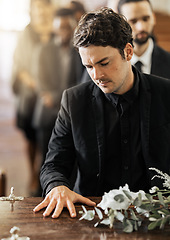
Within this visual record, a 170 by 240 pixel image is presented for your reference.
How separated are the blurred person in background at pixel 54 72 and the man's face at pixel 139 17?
6.97 ft

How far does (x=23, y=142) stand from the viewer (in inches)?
205

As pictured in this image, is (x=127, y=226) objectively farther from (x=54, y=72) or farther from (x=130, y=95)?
(x=54, y=72)

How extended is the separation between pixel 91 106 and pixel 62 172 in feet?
1.26

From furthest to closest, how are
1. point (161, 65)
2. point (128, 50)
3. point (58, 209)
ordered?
1. point (161, 65)
2. point (128, 50)
3. point (58, 209)

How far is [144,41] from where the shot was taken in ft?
8.07

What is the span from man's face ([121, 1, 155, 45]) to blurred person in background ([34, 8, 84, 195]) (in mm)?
Result: 2125

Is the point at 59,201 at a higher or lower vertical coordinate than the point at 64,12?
lower

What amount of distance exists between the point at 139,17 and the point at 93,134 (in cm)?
96

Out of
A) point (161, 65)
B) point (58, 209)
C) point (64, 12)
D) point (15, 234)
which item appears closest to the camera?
point (15, 234)

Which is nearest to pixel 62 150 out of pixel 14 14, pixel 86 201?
pixel 86 201

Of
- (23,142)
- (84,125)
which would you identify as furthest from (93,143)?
(23,142)

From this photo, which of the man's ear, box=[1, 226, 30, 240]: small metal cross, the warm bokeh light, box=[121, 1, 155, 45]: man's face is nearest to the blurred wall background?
the warm bokeh light

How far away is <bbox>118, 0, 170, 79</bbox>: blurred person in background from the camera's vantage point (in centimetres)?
239

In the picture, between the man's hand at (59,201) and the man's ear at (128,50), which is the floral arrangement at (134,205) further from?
the man's ear at (128,50)
